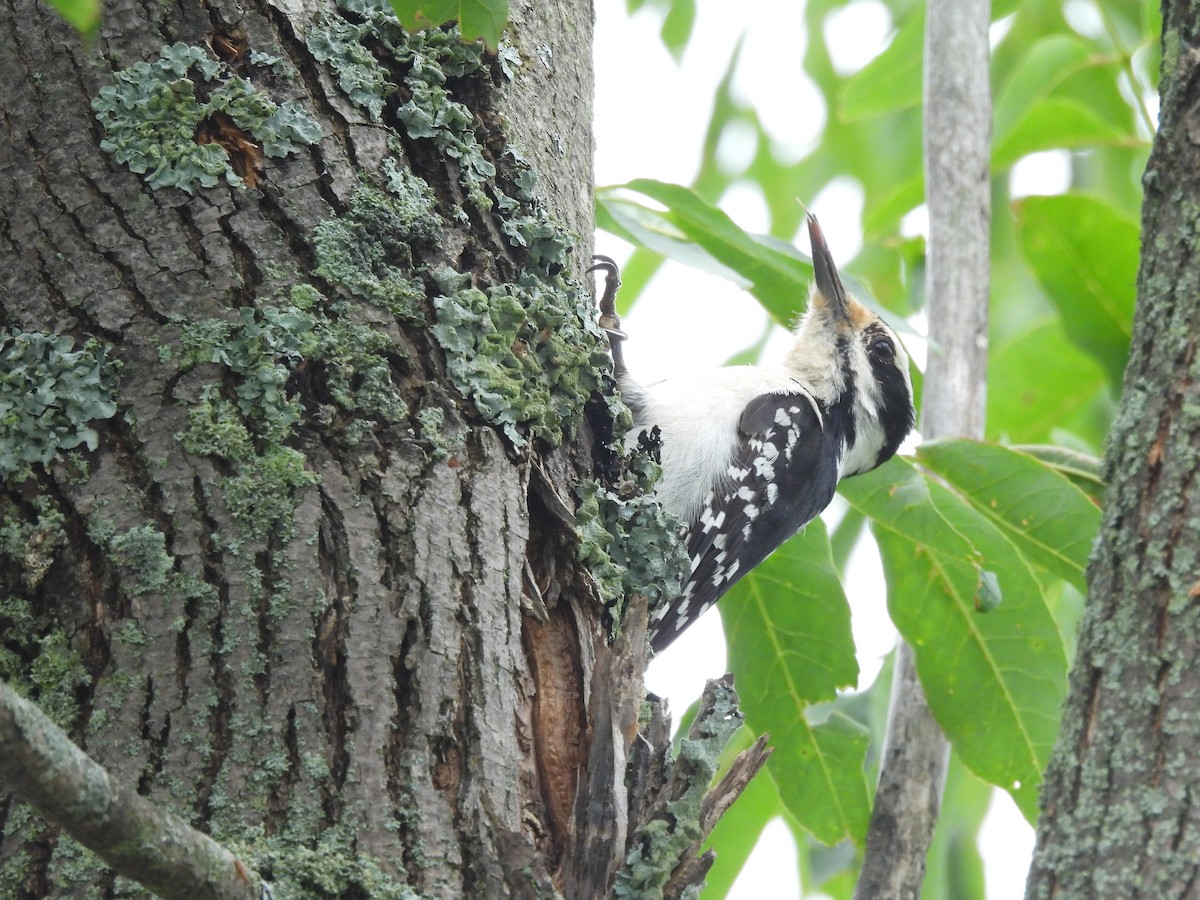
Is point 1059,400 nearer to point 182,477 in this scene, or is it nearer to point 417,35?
point 417,35

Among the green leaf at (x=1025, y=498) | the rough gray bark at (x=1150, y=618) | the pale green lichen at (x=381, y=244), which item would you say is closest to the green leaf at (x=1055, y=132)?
the green leaf at (x=1025, y=498)

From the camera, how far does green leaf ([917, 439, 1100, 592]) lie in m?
3.14

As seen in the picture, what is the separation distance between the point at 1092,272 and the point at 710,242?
1050mm

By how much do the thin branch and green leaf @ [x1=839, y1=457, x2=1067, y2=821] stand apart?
2.11 m

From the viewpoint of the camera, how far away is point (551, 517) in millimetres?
2127

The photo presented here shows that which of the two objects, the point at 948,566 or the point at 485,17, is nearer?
the point at 485,17

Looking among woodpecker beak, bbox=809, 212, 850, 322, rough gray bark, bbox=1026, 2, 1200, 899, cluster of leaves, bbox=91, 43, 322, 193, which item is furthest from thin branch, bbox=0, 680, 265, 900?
woodpecker beak, bbox=809, 212, 850, 322

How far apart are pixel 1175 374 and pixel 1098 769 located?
65 cm

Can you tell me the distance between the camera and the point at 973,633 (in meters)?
3.19

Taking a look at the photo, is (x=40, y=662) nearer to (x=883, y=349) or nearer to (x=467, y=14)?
(x=467, y=14)

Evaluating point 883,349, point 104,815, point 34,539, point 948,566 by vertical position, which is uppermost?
point 883,349

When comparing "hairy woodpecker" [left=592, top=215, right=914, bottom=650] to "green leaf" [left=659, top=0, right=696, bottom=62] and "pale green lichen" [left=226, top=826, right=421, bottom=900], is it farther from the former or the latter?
"pale green lichen" [left=226, top=826, right=421, bottom=900]

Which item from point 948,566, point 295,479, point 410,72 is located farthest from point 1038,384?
point 295,479

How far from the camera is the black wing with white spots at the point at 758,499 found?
3.67 meters
